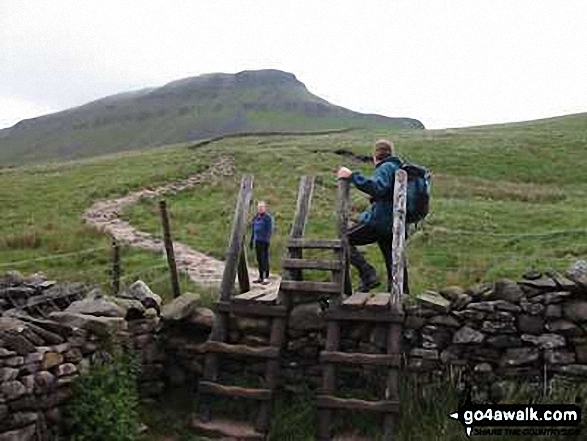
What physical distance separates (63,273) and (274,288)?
24.8 feet

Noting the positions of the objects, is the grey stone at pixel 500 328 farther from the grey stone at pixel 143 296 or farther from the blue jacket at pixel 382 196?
the grey stone at pixel 143 296

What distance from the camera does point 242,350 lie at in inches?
353

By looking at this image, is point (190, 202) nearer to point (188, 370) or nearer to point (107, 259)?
point (107, 259)

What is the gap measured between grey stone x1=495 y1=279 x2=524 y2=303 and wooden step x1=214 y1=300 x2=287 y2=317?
2.54 metres

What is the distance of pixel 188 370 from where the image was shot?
381 inches

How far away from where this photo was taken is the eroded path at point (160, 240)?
15.5 meters

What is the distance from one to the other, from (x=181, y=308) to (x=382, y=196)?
2.94 metres

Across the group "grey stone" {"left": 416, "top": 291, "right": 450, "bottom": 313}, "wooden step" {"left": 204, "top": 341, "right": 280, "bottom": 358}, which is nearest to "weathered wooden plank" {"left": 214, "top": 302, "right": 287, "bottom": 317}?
"wooden step" {"left": 204, "top": 341, "right": 280, "bottom": 358}

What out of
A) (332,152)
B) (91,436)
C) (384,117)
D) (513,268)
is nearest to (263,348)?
(91,436)

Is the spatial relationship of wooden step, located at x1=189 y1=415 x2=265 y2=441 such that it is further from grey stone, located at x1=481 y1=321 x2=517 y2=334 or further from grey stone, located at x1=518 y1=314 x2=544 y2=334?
grey stone, located at x1=518 y1=314 x2=544 y2=334

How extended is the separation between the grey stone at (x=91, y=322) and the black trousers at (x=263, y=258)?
5908 millimetres

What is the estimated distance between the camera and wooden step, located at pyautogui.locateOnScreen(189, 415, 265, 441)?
8430 millimetres

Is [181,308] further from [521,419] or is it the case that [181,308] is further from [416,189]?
[521,419]

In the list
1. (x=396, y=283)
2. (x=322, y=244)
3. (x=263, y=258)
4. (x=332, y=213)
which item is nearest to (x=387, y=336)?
(x=396, y=283)
